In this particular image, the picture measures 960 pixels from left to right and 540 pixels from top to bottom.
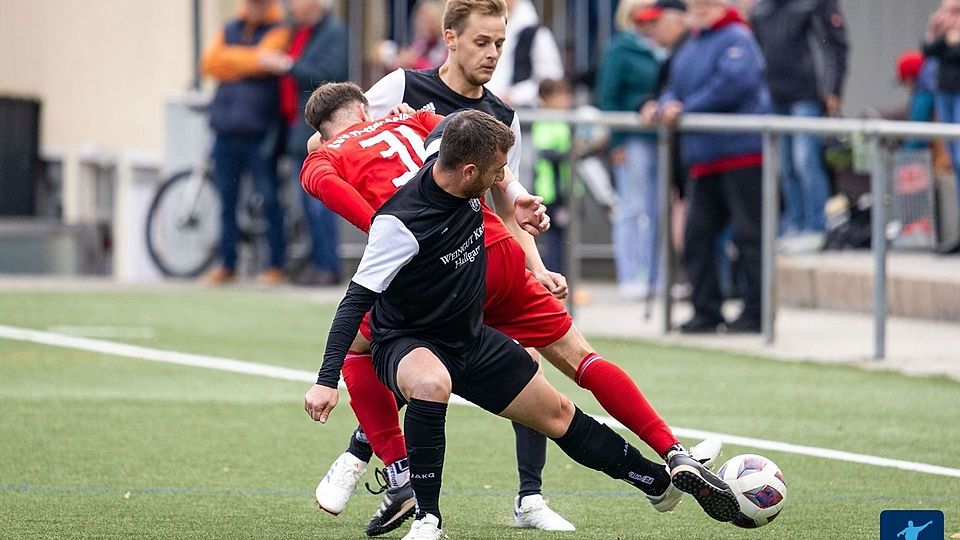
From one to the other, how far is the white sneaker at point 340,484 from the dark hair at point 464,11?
5.02 feet

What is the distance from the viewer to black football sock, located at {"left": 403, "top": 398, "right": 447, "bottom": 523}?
5.89 meters

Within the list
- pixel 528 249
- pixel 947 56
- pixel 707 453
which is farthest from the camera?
pixel 947 56

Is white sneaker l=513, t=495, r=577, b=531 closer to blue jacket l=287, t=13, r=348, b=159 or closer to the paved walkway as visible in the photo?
the paved walkway

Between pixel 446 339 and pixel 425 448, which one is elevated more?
pixel 446 339

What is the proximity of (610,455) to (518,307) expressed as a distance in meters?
0.58

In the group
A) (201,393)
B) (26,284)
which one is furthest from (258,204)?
(201,393)

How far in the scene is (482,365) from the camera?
6.11 m

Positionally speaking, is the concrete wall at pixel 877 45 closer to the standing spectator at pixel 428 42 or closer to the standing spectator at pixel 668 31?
the standing spectator at pixel 668 31

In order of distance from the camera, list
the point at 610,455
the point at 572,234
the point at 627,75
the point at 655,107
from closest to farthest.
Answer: the point at 610,455, the point at 655,107, the point at 572,234, the point at 627,75

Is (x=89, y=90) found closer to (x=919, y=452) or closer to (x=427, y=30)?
(x=427, y=30)

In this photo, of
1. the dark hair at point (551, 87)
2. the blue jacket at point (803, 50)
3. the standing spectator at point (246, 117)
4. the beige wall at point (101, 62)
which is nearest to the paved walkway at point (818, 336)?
the standing spectator at point (246, 117)

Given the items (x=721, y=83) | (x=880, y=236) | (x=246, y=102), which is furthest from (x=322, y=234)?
(x=880, y=236)

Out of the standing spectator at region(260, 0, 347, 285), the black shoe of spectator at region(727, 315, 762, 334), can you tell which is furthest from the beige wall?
the black shoe of spectator at region(727, 315, 762, 334)

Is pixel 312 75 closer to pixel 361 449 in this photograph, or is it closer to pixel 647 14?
pixel 647 14
